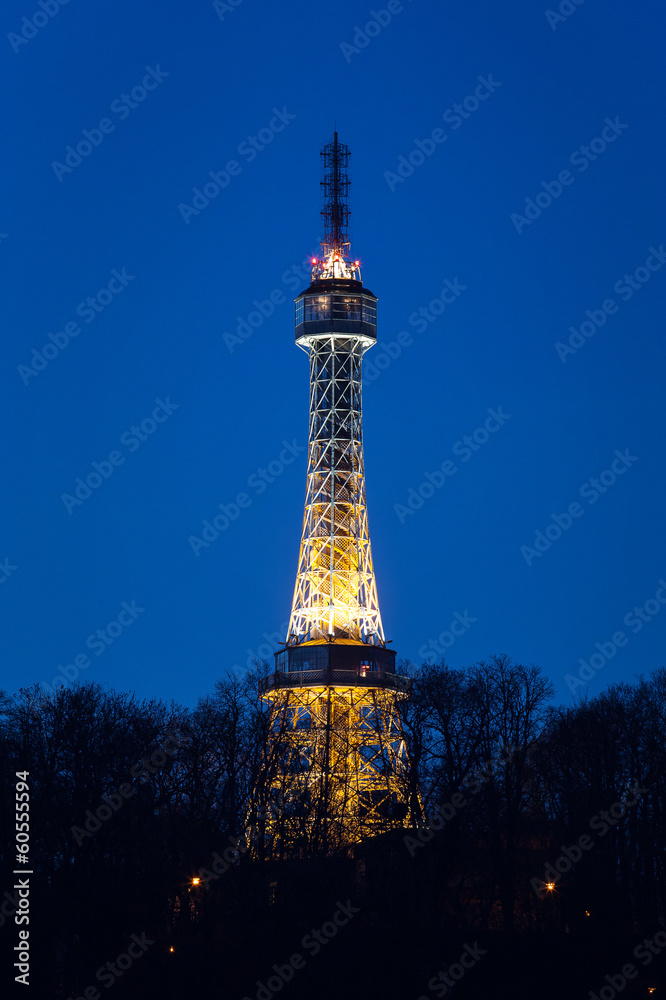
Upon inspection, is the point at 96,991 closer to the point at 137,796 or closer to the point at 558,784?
the point at 137,796

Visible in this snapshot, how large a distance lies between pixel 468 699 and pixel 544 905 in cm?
1246

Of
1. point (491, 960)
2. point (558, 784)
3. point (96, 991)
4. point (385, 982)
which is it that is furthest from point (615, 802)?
point (96, 991)
